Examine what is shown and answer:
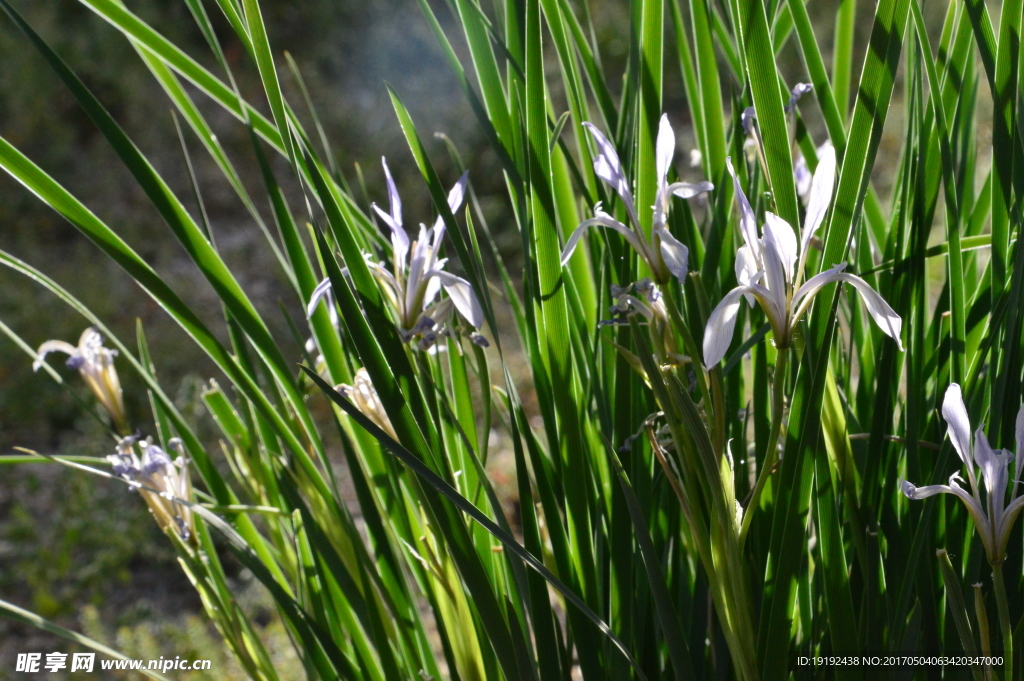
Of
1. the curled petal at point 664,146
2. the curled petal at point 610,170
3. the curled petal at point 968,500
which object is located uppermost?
the curled petal at point 664,146

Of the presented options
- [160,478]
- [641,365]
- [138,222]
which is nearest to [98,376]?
[160,478]

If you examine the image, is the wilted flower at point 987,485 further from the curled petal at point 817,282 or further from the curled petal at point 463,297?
the curled petal at point 463,297

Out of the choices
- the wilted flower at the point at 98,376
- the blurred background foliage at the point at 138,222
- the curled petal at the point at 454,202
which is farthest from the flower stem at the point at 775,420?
the blurred background foliage at the point at 138,222

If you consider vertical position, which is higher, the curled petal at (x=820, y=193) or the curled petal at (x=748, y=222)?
the curled petal at (x=820, y=193)

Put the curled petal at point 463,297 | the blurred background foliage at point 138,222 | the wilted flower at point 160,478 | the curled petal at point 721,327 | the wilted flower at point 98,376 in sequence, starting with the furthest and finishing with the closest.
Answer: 1. the blurred background foliage at point 138,222
2. the wilted flower at point 98,376
3. the wilted flower at point 160,478
4. the curled petal at point 463,297
5. the curled petal at point 721,327

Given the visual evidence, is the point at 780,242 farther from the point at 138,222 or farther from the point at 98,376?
the point at 138,222

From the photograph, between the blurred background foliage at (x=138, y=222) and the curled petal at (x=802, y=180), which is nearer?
the curled petal at (x=802, y=180)

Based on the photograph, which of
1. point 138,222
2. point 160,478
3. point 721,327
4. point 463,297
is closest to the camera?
point 721,327
